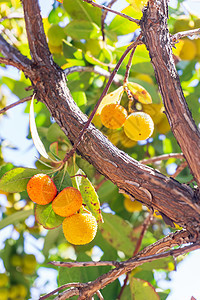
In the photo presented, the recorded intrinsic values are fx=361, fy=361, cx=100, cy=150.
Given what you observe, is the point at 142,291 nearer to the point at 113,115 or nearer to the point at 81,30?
the point at 113,115

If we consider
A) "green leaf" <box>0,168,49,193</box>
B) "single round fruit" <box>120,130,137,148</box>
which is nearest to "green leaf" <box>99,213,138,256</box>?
"single round fruit" <box>120,130,137,148</box>

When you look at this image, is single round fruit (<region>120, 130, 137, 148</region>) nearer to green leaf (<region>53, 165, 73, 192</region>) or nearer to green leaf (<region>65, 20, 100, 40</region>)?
green leaf (<region>65, 20, 100, 40</region>)

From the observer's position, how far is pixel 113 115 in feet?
3.26

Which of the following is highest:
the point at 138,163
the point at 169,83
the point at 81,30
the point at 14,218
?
the point at 81,30

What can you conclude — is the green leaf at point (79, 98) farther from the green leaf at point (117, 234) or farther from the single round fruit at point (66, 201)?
the single round fruit at point (66, 201)

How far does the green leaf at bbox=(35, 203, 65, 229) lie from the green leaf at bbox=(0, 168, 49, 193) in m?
0.07

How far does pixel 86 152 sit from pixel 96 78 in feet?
3.14

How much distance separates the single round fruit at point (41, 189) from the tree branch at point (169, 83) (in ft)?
1.09

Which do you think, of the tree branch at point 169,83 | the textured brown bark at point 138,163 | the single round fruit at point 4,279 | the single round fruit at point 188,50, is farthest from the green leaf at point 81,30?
the single round fruit at point 4,279

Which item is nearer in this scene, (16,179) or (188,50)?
(16,179)

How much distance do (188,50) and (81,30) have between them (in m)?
0.46

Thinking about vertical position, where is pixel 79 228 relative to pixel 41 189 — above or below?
below

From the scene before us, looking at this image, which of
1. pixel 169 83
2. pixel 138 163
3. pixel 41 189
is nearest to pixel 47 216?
pixel 41 189

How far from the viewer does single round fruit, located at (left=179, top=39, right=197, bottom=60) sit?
4.99ft
